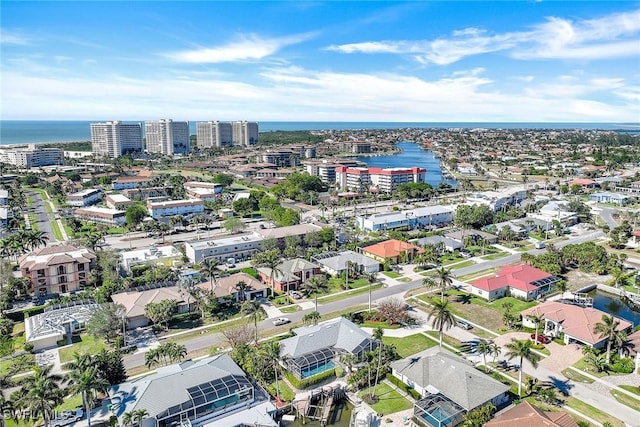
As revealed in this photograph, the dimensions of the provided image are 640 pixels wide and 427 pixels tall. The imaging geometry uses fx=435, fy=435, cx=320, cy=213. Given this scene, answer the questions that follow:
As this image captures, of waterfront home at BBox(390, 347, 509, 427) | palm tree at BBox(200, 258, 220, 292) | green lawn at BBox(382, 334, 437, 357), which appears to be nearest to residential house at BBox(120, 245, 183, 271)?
palm tree at BBox(200, 258, 220, 292)

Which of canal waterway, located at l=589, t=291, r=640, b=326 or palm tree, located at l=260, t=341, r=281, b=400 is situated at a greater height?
Answer: palm tree, located at l=260, t=341, r=281, b=400

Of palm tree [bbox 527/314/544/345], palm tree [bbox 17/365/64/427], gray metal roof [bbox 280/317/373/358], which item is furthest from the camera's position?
palm tree [bbox 527/314/544/345]

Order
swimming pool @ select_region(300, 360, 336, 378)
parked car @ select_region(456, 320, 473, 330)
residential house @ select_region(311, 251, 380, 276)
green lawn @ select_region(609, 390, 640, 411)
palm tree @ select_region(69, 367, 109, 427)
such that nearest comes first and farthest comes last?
1. palm tree @ select_region(69, 367, 109, 427)
2. green lawn @ select_region(609, 390, 640, 411)
3. swimming pool @ select_region(300, 360, 336, 378)
4. parked car @ select_region(456, 320, 473, 330)
5. residential house @ select_region(311, 251, 380, 276)

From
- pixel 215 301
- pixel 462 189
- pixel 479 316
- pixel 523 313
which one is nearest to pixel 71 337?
pixel 215 301

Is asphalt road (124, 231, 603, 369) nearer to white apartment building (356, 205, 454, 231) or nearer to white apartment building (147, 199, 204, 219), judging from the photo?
white apartment building (356, 205, 454, 231)

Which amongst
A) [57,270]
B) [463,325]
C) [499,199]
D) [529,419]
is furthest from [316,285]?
[499,199]

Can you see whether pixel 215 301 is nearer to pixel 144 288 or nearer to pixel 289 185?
pixel 144 288
